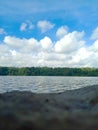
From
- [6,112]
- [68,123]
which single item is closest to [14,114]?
[6,112]

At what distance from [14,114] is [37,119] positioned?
41cm

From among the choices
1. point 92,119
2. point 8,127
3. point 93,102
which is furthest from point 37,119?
point 93,102

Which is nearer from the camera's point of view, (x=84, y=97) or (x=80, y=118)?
(x=80, y=118)

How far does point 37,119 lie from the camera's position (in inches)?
153

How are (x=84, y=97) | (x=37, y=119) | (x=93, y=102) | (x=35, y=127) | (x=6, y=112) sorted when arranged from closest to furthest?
(x=35, y=127) < (x=37, y=119) < (x=6, y=112) < (x=93, y=102) < (x=84, y=97)

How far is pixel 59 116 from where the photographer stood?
4043 mm

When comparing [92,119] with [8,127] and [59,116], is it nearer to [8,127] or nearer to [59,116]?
[59,116]

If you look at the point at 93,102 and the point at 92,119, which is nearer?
the point at 92,119

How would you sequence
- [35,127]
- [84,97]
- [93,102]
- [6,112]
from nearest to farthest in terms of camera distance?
[35,127] → [6,112] → [93,102] → [84,97]

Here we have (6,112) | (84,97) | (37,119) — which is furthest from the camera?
(84,97)

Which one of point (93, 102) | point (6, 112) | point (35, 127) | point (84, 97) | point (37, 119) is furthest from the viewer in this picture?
point (84, 97)

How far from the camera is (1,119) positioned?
154 inches

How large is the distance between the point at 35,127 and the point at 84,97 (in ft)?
14.3

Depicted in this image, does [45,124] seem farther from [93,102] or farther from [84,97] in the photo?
[84,97]
